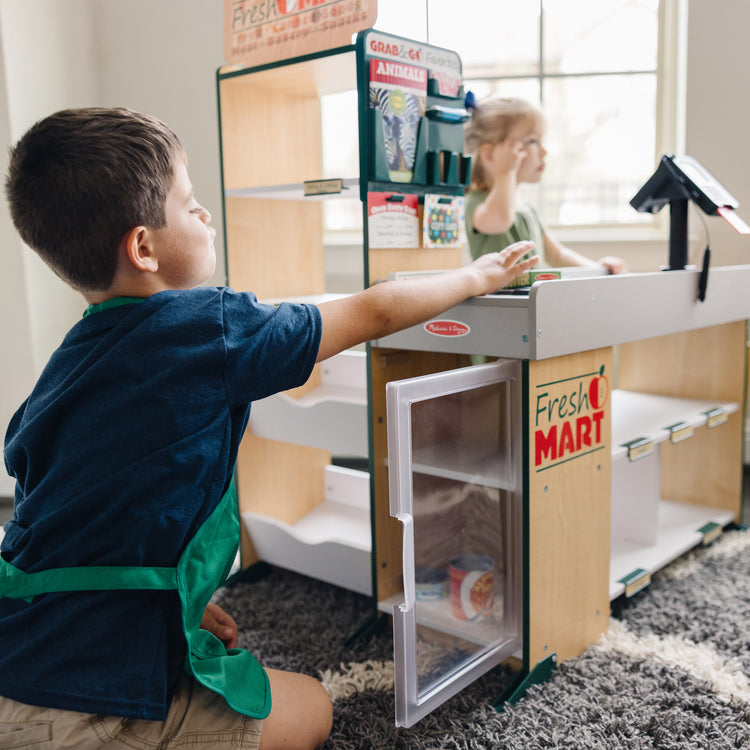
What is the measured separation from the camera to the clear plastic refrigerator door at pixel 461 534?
1103mm

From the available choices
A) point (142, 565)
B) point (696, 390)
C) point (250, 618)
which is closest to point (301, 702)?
point (142, 565)

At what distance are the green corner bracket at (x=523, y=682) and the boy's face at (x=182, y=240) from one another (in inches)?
32.8

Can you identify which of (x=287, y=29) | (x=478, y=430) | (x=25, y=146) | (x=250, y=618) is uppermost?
(x=287, y=29)

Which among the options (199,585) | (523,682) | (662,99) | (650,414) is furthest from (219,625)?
(662,99)

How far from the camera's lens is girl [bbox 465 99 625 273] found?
178cm

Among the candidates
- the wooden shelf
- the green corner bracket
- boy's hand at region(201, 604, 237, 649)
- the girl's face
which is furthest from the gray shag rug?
the girl's face

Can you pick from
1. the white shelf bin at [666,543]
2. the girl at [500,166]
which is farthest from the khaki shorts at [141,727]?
the girl at [500,166]

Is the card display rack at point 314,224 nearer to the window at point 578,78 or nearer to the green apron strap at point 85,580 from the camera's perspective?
the green apron strap at point 85,580

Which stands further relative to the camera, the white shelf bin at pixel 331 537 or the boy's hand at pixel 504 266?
the white shelf bin at pixel 331 537

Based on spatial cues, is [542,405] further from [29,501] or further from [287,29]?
[287,29]

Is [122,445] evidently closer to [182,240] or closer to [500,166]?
[182,240]

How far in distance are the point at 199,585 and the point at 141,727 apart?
0.16 m

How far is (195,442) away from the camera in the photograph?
0.87 metres

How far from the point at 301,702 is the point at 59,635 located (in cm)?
37
